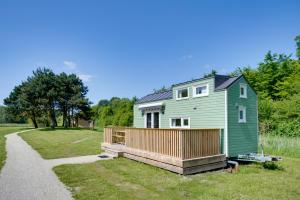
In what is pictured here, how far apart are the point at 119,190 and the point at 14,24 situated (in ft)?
43.3

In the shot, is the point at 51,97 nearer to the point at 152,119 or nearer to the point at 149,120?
the point at 149,120

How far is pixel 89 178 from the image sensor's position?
21.4 ft

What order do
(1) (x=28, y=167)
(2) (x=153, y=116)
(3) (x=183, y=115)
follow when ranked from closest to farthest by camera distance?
1. (1) (x=28, y=167)
2. (3) (x=183, y=115)
3. (2) (x=153, y=116)

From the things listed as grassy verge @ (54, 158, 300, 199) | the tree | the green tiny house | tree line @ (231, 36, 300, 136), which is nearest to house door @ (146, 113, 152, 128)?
the green tiny house

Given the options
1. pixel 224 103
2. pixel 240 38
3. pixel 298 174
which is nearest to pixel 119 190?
pixel 224 103

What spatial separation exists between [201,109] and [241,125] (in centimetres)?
182

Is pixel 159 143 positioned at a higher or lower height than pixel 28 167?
higher

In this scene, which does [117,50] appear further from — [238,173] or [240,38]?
[238,173]

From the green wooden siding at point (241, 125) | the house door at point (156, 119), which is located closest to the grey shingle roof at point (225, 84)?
the green wooden siding at point (241, 125)

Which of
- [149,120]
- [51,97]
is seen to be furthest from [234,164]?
[51,97]

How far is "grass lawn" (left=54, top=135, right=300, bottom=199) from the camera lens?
17.0 ft

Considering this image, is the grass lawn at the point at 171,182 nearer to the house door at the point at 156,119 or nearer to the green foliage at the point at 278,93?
the house door at the point at 156,119

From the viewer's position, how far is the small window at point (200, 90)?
32.0 feet

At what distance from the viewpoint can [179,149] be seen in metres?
7.29
